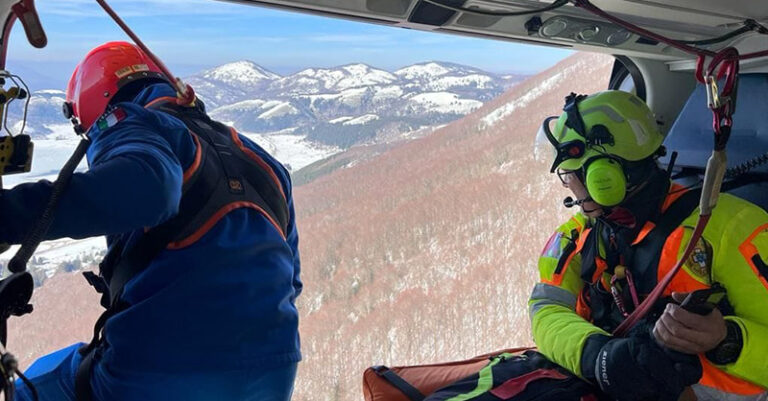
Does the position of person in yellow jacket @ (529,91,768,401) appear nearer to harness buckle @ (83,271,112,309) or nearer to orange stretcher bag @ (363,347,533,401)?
orange stretcher bag @ (363,347,533,401)

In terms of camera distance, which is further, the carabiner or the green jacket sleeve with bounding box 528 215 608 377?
the green jacket sleeve with bounding box 528 215 608 377

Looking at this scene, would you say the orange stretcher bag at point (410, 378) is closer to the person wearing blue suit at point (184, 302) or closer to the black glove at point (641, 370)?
the black glove at point (641, 370)

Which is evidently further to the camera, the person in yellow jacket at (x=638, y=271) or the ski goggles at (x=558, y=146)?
the ski goggles at (x=558, y=146)

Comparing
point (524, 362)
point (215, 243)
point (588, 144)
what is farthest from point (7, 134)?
point (524, 362)

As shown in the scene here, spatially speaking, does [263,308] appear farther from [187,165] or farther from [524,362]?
[524,362]

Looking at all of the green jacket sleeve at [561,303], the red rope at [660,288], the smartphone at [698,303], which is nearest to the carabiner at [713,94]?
the red rope at [660,288]

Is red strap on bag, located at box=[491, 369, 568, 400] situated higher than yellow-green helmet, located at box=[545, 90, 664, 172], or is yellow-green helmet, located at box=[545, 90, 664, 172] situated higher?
yellow-green helmet, located at box=[545, 90, 664, 172]

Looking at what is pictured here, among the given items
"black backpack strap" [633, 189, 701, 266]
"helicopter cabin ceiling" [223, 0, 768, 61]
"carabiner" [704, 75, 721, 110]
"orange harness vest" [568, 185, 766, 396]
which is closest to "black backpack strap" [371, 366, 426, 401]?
"orange harness vest" [568, 185, 766, 396]

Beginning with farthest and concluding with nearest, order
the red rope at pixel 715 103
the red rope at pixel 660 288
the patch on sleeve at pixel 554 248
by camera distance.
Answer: the patch on sleeve at pixel 554 248 < the red rope at pixel 660 288 < the red rope at pixel 715 103
